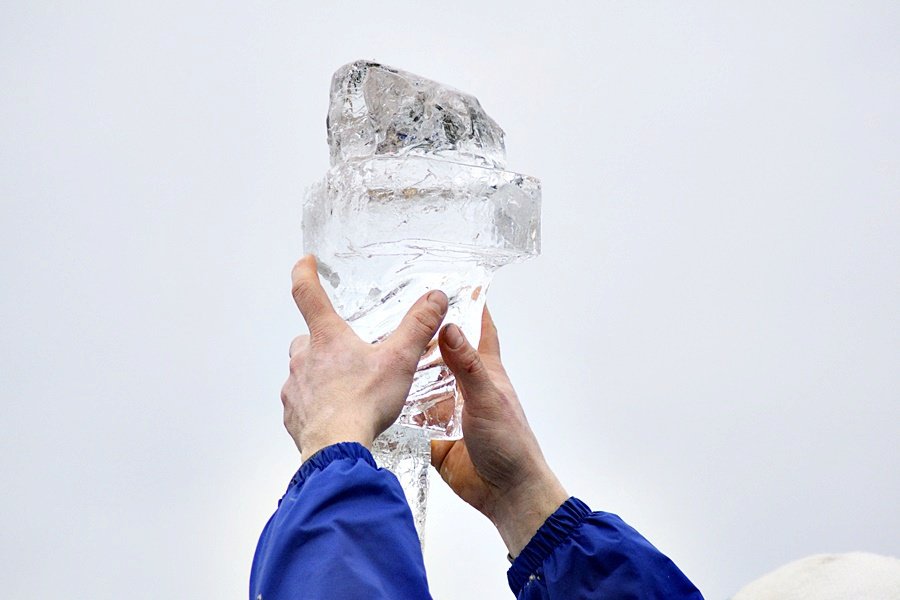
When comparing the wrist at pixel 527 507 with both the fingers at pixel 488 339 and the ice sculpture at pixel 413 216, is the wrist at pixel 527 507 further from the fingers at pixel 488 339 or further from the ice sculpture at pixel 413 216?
the fingers at pixel 488 339

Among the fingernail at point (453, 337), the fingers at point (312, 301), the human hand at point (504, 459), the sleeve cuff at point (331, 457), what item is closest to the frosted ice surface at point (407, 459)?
the human hand at point (504, 459)

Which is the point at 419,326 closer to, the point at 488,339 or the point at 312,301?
the point at 312,301

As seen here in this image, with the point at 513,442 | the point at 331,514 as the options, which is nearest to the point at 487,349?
the point at 513,442

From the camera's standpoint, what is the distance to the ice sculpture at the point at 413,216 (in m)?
1.91

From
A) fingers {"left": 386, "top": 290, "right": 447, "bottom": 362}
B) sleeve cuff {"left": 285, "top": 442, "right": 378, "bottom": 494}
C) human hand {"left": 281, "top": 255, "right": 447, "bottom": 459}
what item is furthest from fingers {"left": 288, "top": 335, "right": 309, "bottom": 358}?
sleeve cuff {"left": 285, "top": 442, "right": 378, "bottom": 494}

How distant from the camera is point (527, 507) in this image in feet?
6.67

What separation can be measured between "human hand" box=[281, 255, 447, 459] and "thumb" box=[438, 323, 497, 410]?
105 millimetres

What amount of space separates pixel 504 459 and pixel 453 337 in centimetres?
32

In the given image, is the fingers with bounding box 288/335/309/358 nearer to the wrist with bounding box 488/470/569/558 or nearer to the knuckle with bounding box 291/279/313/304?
the knuckle with bounding box 291/279/313/304

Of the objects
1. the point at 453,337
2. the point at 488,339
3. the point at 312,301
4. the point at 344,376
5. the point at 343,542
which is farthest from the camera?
the point at 488,339

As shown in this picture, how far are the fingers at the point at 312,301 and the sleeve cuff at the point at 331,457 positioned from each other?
0.88 feet

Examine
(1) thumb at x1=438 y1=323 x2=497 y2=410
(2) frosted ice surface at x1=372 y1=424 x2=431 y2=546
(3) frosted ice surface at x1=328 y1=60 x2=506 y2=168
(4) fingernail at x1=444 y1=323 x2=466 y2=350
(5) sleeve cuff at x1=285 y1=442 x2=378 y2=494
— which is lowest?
(2) frosted ice surface at x1=372 y1=424 x2=431 y2=546

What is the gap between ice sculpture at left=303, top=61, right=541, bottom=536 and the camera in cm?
191

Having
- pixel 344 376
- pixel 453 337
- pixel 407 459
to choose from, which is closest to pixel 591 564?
pixel 407 459
